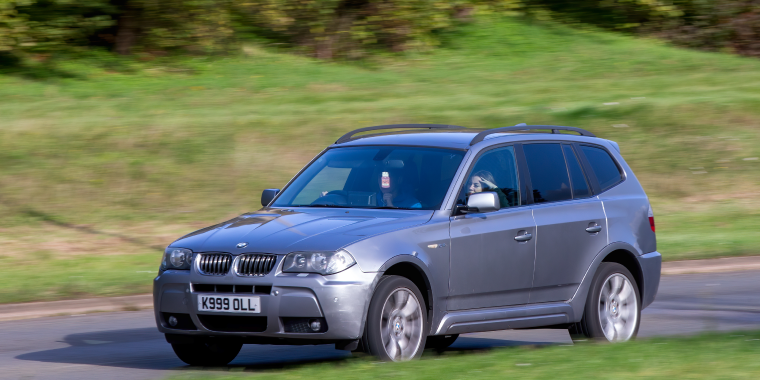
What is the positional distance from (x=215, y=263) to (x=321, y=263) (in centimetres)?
74

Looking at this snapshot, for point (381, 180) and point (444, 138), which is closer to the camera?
point (381, 180)

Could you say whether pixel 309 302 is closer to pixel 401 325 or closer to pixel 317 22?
pixel 401 325

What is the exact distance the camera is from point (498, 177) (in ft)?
27.9

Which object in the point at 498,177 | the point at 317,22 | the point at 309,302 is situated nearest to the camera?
the point at 309,302

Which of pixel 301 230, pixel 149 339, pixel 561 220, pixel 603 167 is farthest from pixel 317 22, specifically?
pixel 301 230

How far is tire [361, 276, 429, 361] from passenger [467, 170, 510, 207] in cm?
109

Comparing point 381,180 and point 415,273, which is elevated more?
point 381,180

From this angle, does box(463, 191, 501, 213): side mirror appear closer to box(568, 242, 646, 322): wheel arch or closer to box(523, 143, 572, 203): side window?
box(523, 143, 572, 203): side window

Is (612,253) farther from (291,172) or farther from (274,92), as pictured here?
(274,92)

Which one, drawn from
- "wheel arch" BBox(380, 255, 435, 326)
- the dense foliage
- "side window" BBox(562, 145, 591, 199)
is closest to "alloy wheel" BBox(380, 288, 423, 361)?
"wheel arch" BBox(380, 255, 435, 326)

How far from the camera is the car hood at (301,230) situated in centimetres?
720

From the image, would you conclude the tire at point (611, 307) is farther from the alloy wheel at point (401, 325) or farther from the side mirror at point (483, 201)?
the alloy wheel at point (401, 325)

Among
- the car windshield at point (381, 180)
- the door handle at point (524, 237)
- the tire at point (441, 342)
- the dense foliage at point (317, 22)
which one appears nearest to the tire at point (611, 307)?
the door handle at point (524, 237)

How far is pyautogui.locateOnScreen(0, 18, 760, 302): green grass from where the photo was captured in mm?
19281
